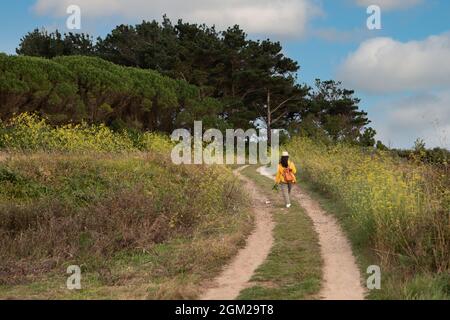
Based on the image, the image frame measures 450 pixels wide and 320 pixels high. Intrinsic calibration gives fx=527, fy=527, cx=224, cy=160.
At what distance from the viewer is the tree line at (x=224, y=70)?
42562 millimetres

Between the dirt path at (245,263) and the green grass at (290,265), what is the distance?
158 mm

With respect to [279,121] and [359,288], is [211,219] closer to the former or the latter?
[359,288]

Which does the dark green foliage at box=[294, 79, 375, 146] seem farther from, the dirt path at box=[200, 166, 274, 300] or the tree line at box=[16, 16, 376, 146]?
the dirt path at box=[200, 166, 274, 300]

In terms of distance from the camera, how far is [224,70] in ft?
150

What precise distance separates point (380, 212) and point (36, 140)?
1321cm

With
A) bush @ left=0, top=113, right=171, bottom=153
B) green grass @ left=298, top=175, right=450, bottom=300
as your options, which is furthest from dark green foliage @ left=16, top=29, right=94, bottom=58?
green grass @ left=298, top=175, right=450, bottom=300

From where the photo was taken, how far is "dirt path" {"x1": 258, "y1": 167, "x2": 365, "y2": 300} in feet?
26.4

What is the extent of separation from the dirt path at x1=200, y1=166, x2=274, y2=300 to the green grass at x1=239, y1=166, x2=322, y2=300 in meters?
0.16

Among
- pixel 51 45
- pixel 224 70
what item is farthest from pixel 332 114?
pixel 51 45

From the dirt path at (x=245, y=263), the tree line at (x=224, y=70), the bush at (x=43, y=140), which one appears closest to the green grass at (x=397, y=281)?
the dirt path at (x=245, y=263)

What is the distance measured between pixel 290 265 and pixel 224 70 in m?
37.3

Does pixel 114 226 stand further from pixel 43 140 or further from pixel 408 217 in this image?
pixel 43 140
